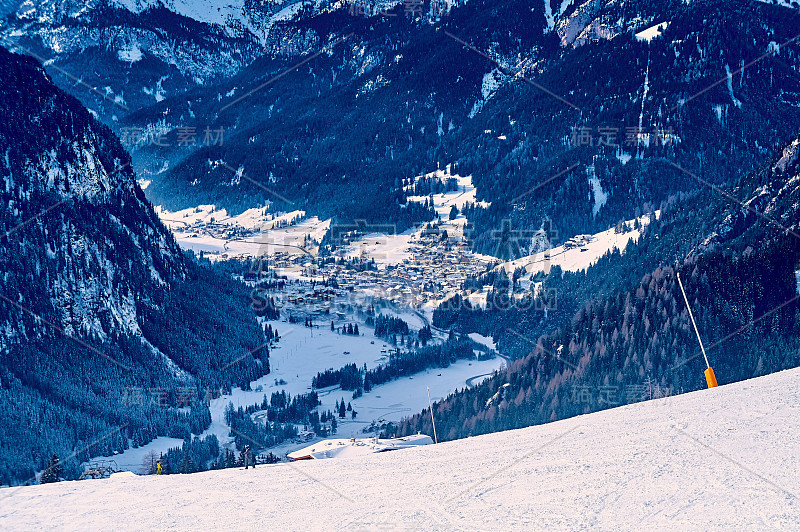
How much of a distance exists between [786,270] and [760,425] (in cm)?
8033

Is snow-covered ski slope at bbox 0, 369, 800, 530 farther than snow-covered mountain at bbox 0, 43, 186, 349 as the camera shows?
No

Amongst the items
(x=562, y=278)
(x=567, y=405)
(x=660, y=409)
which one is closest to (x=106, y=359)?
(x=567, y=405)

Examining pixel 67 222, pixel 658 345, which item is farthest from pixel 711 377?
pixel 67 222

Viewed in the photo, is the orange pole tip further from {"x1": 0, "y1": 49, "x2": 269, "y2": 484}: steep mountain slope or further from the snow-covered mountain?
the snow-covered mountain

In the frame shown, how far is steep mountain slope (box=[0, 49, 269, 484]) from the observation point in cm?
11975

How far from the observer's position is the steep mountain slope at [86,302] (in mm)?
119750

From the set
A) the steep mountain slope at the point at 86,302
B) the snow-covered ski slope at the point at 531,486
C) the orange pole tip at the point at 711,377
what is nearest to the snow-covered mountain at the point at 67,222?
the steep mountain slope at the point at 86,302

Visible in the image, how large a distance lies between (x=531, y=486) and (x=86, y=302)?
374ft

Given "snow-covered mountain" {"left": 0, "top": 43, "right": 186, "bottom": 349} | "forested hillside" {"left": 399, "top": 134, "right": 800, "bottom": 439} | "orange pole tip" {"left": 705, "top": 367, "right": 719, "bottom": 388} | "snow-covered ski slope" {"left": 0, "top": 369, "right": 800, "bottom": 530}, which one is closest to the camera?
"snow-covered ski slope" {"left": 0, "top": 369, "right": 800, "bottom": 530}

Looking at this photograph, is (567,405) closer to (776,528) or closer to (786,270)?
(786,270)

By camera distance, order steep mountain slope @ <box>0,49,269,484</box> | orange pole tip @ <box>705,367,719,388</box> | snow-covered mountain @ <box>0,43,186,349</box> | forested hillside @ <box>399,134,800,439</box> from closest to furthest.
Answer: orange pole tip @ <box>705,367,719,388</box> < forested hillside @ <box>399,134,800,439</box> < steep mountain slope @ <box>0,49,269,484</box> < snow-covered mountain @ <box>0,43,186,349</box>

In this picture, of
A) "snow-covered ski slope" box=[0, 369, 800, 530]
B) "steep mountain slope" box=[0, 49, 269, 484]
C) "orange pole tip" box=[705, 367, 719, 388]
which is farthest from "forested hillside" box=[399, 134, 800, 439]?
"snow-covered ski slope" box=[0, 369, 800, 530]

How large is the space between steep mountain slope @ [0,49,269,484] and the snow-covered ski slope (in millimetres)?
68239

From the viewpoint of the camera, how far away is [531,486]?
39062 mm
